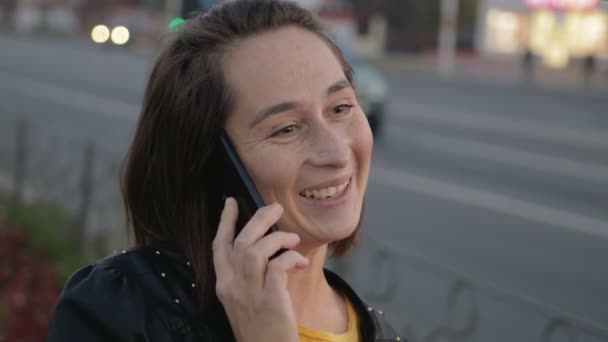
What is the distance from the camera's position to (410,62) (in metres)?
40.6

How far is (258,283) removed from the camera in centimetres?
169

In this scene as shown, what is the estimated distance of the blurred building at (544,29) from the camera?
38844 mm

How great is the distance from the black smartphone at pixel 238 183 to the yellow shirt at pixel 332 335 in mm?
234

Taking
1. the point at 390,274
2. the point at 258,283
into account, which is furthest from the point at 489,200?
the point at 258,283

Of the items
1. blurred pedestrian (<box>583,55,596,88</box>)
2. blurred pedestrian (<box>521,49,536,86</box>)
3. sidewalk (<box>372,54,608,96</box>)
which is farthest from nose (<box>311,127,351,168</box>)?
blurred pedestrian (<box>521,49,536,86</box>)

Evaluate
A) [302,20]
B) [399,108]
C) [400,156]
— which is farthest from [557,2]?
[302,20]

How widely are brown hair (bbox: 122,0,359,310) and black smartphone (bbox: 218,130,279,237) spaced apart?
0.08 ft

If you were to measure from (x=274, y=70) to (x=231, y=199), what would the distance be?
0.26 m

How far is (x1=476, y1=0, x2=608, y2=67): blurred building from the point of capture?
38844 millimetres

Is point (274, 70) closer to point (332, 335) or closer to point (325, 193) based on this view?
point (325, 193)

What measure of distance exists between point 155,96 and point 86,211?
6.16 metres

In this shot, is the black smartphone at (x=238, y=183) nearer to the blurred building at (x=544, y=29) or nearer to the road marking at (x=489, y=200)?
the road marking at (x=489, y=200)

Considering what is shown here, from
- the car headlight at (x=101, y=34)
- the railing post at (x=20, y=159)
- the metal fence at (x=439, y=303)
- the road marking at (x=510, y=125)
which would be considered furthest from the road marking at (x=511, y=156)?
the car headlight at (x=101, y=34)

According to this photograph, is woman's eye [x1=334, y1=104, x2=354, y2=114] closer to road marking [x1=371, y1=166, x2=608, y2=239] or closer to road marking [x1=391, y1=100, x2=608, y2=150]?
road marking [x1=371, y1=166, x2=608, y2=239]
